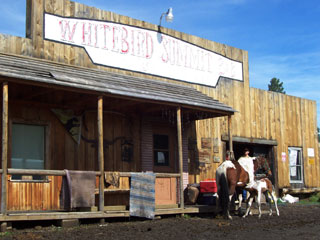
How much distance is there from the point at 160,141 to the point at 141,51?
313 cm

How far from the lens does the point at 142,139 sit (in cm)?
1527

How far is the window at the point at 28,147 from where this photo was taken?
12.2 meters

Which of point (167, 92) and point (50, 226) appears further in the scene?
point (167, 92)

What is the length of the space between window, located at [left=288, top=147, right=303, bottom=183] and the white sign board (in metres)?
4.69

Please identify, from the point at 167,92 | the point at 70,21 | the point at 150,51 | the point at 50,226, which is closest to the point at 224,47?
the point at 150,51

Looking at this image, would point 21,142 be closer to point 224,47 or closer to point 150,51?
point 150,51

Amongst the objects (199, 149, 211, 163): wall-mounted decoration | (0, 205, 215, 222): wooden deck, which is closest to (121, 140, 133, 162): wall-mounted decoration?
(0, 205, 215, 222): wooden deck

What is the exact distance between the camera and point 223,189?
13258mm

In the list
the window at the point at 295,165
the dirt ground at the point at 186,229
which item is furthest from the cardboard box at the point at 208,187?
the window at the point at 295,165

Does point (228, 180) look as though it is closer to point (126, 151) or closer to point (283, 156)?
point (126, 151)

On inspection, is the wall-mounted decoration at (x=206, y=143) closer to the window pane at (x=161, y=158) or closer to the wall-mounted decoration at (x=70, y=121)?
the window pane at (x=161, y=158)

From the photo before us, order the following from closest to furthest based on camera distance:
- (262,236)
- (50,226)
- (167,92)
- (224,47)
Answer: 1. (262,236)
2. (50,226)
3. (167,92)
4. (224,47)

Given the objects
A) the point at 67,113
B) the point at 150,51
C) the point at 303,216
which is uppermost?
the point at 150,51

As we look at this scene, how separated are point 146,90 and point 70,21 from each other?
318cm
